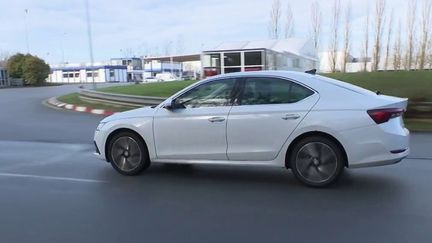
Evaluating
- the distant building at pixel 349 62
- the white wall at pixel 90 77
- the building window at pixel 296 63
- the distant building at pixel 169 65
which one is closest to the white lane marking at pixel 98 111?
the building window at pixel 296 63

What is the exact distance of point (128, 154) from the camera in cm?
727

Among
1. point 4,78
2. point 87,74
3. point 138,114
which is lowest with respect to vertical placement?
point 87,74

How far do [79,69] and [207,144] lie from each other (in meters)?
97.4

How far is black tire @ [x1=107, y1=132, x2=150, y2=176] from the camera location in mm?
7172

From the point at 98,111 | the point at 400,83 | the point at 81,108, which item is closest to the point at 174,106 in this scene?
the point at 98,111

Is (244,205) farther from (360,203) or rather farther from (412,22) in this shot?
(412,22)

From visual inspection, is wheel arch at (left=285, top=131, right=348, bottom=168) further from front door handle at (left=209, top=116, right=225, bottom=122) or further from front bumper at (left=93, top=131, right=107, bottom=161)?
front bumper at (left=93, top=131, right=107, bottom=161)

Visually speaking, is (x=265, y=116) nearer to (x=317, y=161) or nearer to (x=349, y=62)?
(x=317, y=161)

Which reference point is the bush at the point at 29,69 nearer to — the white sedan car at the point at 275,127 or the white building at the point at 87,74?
the white building at the point at 87,74

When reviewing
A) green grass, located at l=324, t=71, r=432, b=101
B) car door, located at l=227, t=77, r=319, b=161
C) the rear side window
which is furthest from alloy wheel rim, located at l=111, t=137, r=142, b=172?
green grass, located at l=324, t=71, r=432, b=101

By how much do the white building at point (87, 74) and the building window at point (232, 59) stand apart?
6266 cm

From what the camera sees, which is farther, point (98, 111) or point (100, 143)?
point (98, 111)

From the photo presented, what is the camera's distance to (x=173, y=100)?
6.95 meters

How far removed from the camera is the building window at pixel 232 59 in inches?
1184
